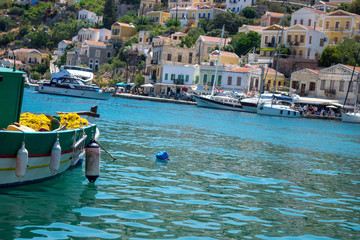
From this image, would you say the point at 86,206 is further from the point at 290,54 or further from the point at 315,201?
the point at 290,54

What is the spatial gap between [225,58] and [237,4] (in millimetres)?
40523

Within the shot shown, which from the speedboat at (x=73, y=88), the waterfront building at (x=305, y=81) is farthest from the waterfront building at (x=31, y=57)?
the waterfront building at (x=305, y=81)

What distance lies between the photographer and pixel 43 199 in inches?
424

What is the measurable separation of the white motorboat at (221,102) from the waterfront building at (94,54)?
46514 millimetres

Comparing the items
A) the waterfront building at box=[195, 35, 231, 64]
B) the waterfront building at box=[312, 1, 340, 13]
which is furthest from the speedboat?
the waterfront building at box=[312, 1, 340, 13]

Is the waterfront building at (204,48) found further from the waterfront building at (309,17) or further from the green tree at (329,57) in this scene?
the green tree at (329,57)

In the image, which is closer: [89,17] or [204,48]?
[204,48]

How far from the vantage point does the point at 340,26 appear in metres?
85.9

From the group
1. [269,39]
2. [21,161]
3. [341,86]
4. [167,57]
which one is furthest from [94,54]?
[21,161]

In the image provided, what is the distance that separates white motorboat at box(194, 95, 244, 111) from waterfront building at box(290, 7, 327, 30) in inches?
1110

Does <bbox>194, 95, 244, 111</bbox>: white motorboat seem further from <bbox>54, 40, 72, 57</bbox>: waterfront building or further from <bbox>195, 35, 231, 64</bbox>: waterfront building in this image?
<bbox>54, 40, 72, 57</bbox>: waterfront building

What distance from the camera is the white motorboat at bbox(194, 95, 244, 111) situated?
68.8m

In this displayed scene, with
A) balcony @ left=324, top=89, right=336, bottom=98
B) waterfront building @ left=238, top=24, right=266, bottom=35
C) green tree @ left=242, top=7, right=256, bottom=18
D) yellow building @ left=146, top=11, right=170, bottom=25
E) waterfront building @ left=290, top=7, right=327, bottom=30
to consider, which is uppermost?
green tree @ left=242, top=7, right=256, bottom=18

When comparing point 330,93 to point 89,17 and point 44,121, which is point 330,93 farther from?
point 89,17
